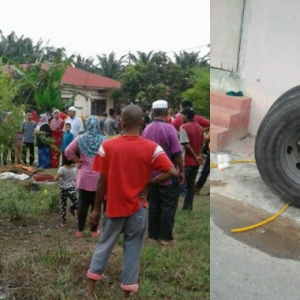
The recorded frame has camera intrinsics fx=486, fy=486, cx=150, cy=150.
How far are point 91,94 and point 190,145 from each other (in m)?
4.39

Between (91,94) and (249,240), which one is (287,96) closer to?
(249,240)

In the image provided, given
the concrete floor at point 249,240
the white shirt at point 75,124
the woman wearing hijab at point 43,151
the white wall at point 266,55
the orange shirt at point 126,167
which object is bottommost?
the woman wearing hijab at point 43,151

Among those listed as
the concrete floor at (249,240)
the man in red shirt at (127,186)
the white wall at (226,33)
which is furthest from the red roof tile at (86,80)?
the man in red shirt at (127,186)

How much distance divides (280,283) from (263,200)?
0.59 meters

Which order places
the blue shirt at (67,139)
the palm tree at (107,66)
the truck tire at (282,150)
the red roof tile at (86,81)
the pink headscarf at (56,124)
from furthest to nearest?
the palm tree at (107,66) < the red roof tile at (86,81) < the pink headscarf at (56,124) < the blue shirt at (67,139) < the truck tire at (282,150)

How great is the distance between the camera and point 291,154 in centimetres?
250

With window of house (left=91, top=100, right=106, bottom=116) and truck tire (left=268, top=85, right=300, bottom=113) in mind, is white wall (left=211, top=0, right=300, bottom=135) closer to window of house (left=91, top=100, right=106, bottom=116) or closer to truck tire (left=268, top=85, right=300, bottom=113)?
truck tire (left=268, top=85, right=300, bottom=113)

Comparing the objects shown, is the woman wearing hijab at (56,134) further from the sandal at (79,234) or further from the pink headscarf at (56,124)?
the sandal at (79,234)

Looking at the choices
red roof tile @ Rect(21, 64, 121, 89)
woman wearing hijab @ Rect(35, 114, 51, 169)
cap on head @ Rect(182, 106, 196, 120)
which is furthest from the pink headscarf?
cap on head @ Rect(182, 106, 196, 120)

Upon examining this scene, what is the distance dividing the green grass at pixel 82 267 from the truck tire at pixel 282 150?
1.77 ft

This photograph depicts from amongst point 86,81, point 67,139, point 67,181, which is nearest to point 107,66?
point 86,81

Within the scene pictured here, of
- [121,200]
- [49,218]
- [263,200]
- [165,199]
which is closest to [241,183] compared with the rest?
[263,200]

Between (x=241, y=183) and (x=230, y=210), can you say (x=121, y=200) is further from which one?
(x=241, y=183)

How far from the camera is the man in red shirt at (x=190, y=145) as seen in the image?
377 cm
